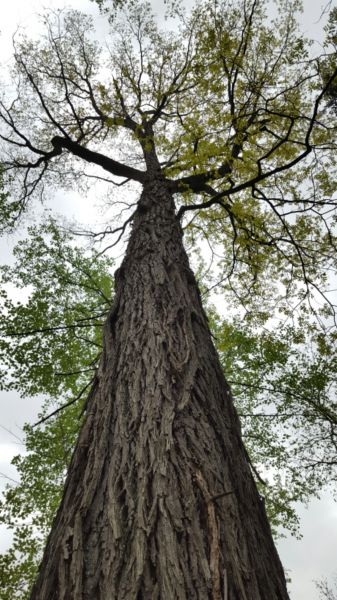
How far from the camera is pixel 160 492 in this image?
142cm

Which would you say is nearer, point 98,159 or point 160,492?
point 160,492

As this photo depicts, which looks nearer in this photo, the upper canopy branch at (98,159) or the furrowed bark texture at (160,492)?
the furrowed bark texture at (160,492)

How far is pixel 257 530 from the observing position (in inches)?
63.4

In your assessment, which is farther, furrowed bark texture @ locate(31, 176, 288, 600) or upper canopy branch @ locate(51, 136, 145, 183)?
upper canopy branch @ locate(51, 136, 145, 183)

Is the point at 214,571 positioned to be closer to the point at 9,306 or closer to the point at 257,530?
the point at 257,530

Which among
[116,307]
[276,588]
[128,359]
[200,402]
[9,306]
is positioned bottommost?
[276,588]

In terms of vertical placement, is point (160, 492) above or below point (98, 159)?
below

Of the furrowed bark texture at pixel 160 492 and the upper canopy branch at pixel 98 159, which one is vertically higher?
the upper canopy branch at pixel 98 159

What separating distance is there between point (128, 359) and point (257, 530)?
1.11m

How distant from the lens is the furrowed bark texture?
4.00 ft

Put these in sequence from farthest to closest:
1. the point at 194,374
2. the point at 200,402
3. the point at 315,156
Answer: the point at 315,156 < the point at 194,374 < the point at 200,402

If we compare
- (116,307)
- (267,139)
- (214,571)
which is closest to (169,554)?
(214,571)

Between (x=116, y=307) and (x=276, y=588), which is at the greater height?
(x=116, y=307)

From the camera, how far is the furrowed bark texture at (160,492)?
122cm
